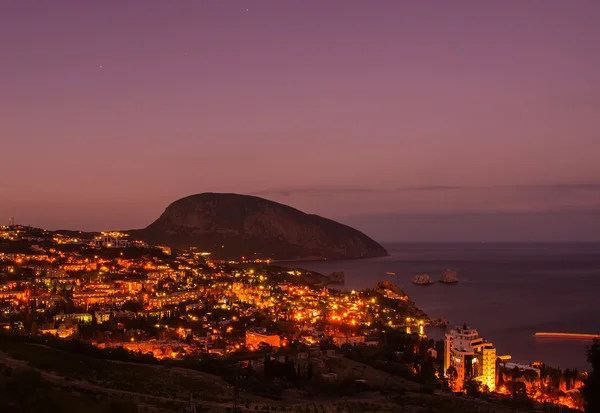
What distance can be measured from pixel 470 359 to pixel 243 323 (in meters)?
15.8

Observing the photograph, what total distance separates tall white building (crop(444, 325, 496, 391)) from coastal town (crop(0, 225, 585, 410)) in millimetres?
57

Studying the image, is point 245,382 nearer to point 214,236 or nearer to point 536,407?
point 536,407

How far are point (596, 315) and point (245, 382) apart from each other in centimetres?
4771

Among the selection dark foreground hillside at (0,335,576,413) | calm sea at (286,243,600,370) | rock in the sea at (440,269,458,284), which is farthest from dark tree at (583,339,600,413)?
rock in the sea at (440,269,458,284)

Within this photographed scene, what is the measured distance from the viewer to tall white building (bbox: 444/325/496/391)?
1033 inches

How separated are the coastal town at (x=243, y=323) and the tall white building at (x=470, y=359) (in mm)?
57

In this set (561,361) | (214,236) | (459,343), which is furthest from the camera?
(214,236)

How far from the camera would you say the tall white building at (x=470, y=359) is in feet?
86.1

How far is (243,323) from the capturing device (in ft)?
119

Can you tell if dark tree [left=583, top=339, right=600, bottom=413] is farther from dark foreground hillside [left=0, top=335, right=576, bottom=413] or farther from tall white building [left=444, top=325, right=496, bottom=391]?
tall white building [left=444, top=325, right=496, bottom=391]

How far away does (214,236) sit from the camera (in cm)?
18438

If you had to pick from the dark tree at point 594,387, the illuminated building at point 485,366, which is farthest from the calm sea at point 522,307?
the dark tree at point 594,387

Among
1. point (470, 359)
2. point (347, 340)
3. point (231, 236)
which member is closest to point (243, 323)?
point (347, 340)

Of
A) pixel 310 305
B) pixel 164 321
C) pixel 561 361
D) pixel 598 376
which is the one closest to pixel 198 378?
pixel 598 376
